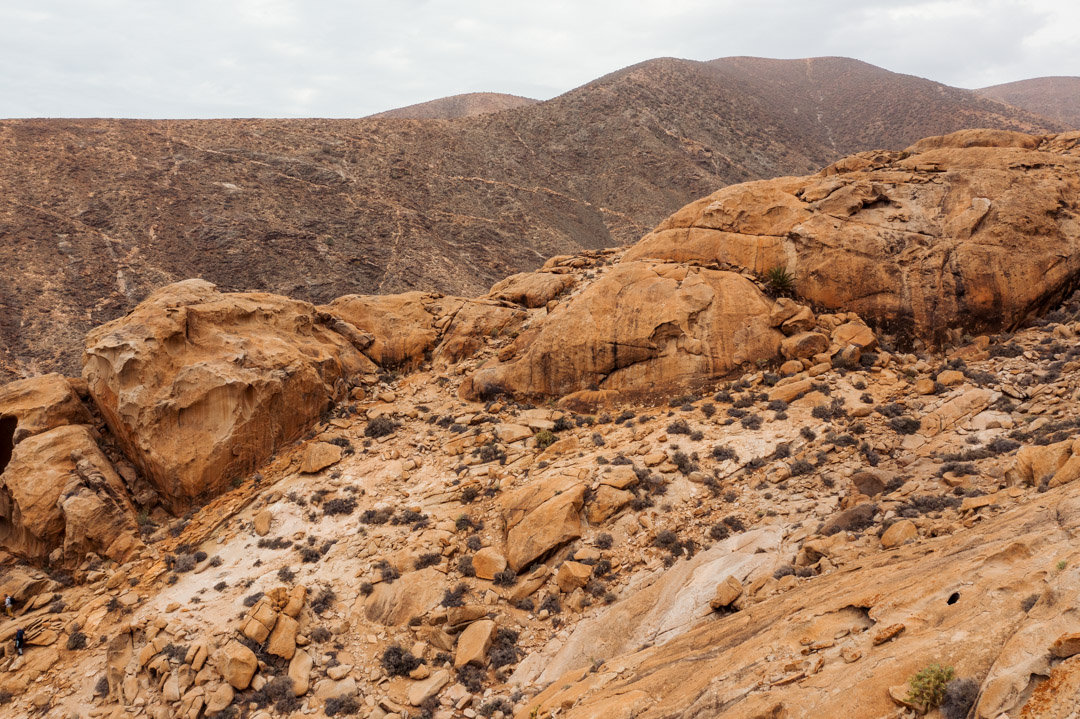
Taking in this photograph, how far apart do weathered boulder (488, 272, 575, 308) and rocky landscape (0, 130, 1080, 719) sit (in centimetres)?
77

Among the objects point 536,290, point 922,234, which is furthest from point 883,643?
point 536,290

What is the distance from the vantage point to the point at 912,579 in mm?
5699

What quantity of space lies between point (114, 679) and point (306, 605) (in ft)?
10.8

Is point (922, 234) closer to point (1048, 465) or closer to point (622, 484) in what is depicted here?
point (1048, 465)

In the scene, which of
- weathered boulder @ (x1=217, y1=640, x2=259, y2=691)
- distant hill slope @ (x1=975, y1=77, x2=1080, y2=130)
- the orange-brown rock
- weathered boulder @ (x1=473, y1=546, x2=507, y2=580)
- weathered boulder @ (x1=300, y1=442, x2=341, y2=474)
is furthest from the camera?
distant hill slope @ (x1=975, y1=77, x2=1080, y2=130)

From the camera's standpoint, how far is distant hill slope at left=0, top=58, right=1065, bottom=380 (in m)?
33.1

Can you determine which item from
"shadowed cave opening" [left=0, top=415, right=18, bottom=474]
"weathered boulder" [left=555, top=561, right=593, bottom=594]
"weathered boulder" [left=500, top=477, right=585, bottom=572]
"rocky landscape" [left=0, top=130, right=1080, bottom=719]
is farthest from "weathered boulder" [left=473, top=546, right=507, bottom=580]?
"shadowed cave opening" [left=0, top=415, right=18, bottom=474]

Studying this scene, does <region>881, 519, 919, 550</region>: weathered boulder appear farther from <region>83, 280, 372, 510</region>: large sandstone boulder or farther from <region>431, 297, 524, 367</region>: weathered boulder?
<region>83, 280, 372, 510</region>: large sandstone boulder

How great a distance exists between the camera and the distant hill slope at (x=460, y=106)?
110625mm

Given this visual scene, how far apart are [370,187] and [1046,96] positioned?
408 feet

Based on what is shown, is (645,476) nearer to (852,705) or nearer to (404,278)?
(852,705)

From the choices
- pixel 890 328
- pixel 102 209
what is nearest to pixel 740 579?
pixel 890 328

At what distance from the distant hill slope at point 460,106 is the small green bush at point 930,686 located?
11653 cm

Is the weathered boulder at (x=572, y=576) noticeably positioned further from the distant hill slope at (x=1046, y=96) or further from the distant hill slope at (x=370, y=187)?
the distant hill slope at (x=1046, y=96)
